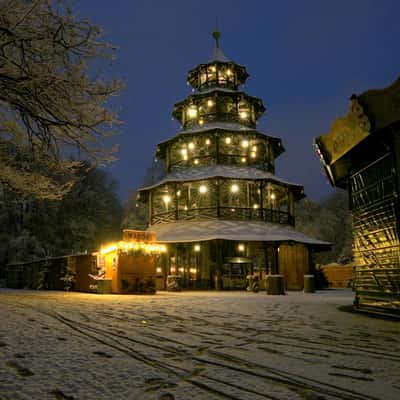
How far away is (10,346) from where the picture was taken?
13.5 feet

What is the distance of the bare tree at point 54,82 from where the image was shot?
704 centimetres

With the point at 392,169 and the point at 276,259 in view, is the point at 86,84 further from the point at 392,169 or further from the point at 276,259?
the point at 276,259

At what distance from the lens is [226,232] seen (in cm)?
2419

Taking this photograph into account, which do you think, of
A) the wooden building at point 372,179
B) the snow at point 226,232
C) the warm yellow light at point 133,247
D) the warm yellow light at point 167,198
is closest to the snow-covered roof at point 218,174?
the warm yellow light at point 167,198

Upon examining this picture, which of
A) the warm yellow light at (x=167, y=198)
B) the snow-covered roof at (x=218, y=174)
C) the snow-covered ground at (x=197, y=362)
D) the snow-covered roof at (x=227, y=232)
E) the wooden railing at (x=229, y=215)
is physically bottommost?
the snow-covered ground at (x=197, y=362)

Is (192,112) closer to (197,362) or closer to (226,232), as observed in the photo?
(226,232)

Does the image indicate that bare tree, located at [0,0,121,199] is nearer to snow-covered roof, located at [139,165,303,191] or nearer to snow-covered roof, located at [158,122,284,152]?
snow-covered roof, located at [139,165,303,191]

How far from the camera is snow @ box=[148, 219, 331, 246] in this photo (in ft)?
77.0

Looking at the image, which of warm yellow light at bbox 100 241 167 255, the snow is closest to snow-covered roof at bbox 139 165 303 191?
the snow

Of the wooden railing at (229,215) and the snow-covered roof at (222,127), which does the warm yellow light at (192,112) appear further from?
the wooden railing at (229,215)

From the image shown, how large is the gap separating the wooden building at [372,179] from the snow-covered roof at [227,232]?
45.0 ft

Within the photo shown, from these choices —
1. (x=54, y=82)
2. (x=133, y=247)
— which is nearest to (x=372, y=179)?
(x=54, y=82)

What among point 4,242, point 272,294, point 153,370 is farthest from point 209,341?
point 4,242

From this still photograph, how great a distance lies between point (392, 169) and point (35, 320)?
22.9ft
